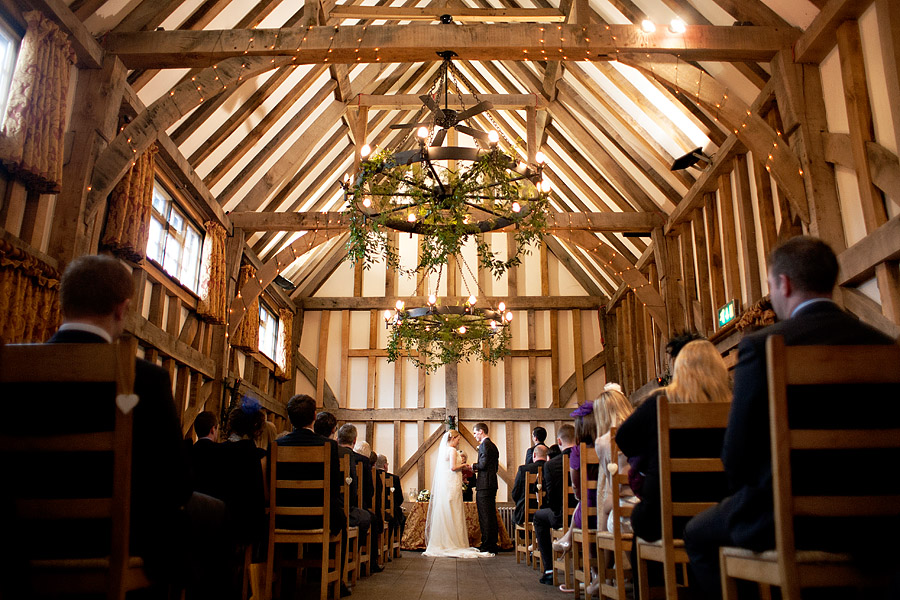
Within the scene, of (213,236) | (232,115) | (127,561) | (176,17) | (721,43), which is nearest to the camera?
(127,561)

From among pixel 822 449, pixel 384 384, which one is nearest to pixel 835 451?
pixel 822 449

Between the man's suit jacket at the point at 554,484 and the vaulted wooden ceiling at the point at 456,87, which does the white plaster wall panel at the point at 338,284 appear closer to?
the vaulted wooden ceiling at the point at 456,87

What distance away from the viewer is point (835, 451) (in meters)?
1.70

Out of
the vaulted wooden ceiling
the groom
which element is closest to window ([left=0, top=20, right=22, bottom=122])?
the vaulted wooden ceiling

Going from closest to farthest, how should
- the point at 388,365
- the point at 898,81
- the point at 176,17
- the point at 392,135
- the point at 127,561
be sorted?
1. the point at 127,561
2. the point at 898,81
3. the point at 176,17
4. the point at 392,135
5. the point at 388,365

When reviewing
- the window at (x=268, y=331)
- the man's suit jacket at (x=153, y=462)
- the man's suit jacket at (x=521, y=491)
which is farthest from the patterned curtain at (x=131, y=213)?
the man's suit jacket at (x=153, y=462)

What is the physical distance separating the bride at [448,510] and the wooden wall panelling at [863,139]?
17.7 feet

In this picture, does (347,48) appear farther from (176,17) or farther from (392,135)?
(392,135)

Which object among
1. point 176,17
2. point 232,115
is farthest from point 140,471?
point 232,115

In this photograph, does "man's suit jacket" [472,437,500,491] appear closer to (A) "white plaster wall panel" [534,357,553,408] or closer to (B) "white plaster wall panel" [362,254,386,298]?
(A) "white plaster wall panel" [534,357,553,408]

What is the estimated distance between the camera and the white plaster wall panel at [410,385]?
13297mm

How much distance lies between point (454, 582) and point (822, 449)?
422cm

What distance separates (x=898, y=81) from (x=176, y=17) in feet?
20.2

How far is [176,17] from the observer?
267 inches
